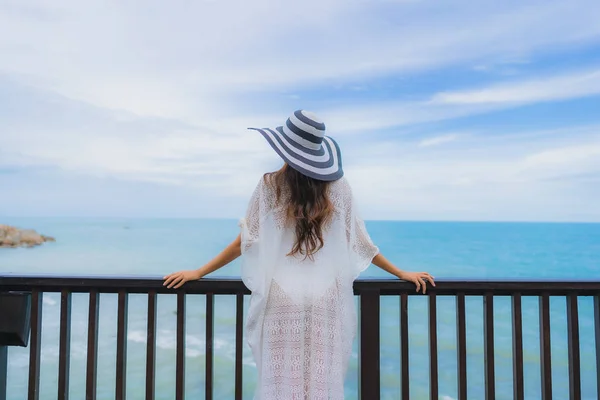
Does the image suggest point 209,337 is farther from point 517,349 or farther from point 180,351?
point 517,349

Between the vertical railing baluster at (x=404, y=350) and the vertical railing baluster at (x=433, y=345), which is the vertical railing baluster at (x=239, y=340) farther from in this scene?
the vertical railing baluster at (x=433, y=345)

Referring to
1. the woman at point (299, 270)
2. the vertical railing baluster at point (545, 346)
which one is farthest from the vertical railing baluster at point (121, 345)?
the vertical railing baluster at point (545, 346)

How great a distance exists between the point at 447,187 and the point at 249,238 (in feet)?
121

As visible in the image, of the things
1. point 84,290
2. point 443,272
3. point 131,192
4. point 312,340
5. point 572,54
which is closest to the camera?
point 312,340

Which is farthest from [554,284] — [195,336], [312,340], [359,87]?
[359,87]

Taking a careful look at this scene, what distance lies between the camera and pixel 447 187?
1455 inches

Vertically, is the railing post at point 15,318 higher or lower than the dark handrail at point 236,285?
lower

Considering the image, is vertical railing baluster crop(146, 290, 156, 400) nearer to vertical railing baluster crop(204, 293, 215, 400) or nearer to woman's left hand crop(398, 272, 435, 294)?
vertical railing baluster crop(204, 293, 215, 400)

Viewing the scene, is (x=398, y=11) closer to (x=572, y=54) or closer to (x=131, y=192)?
(x=572, y=54)

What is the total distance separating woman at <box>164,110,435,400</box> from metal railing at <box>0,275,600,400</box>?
0.71ft

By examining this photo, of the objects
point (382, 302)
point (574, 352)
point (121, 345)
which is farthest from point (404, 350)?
point (382, 302)

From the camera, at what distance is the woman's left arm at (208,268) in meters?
1.92

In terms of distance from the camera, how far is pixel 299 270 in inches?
72.0

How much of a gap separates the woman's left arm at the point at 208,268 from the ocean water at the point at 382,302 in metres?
0.89
